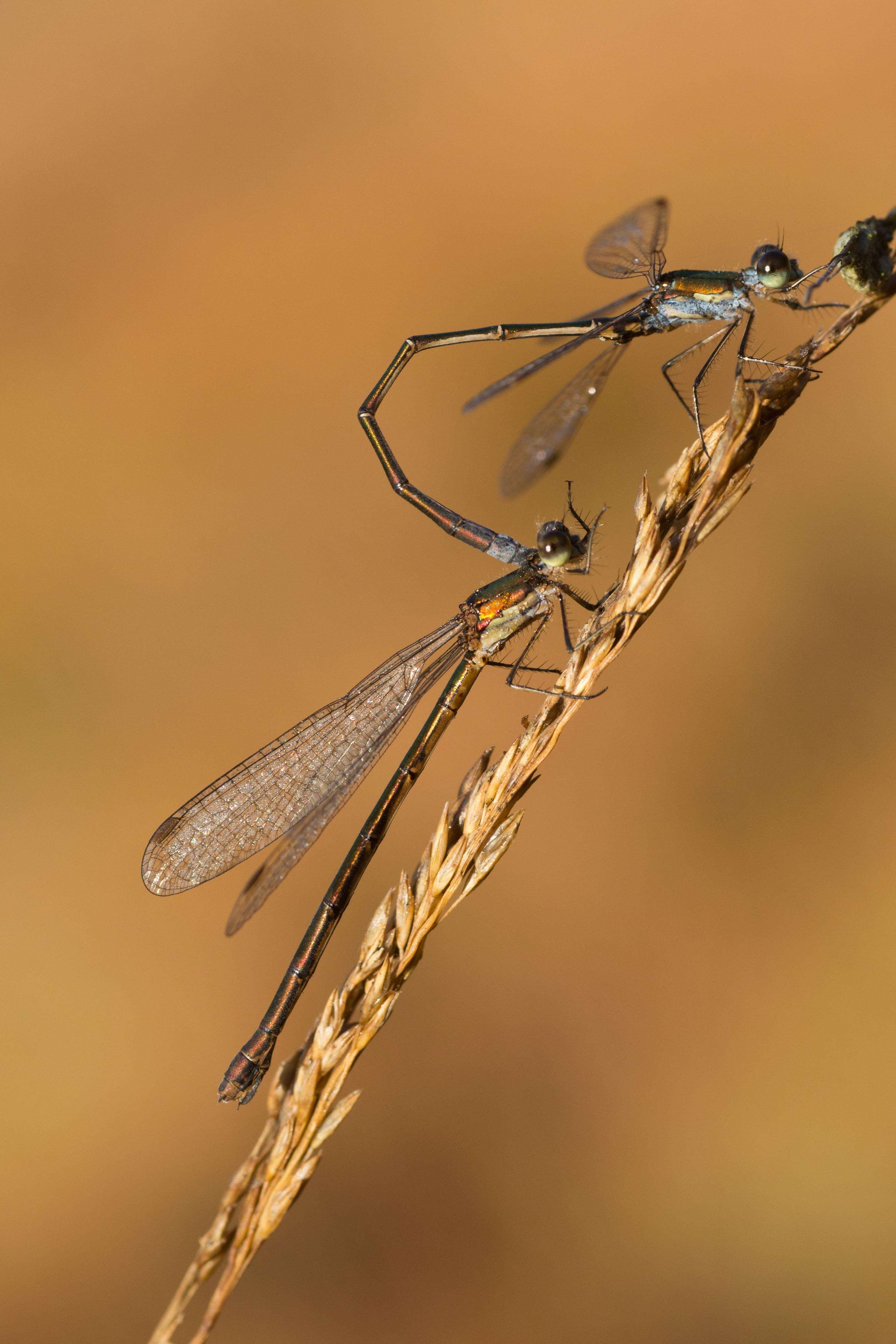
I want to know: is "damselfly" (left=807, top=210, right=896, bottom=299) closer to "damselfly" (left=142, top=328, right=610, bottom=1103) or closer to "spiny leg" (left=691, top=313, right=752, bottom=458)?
"spiny leg" (left=691, top=313, right=752, bottom=458)

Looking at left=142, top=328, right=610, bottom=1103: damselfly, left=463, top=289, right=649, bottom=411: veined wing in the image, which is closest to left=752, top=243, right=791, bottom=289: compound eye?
left=463, top=289, right=649, bottom=411: veined wing

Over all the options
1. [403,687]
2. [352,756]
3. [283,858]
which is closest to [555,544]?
[403,687]

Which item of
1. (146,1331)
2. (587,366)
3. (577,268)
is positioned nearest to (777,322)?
(577,268)

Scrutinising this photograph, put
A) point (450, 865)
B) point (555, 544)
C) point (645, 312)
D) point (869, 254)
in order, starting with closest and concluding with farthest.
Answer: point (869, 254), point (450, 865), point (645, 312), point (555, 544)

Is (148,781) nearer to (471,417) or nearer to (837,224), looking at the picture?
(471,417)

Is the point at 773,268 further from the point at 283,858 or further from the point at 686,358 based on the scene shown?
the point at 283,858

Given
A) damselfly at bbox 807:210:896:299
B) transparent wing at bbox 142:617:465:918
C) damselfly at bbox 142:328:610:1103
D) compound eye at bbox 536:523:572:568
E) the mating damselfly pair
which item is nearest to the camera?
damselfly at bbox 807:210:896:299
